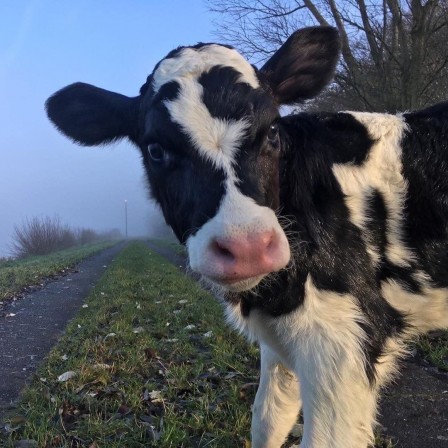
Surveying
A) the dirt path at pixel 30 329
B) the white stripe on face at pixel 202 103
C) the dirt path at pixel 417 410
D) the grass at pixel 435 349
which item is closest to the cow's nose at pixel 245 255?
the white stripe on face at pixel 202 103

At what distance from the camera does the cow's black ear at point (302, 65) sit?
326 centimetres

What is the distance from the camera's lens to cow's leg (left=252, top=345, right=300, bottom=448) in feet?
10.4

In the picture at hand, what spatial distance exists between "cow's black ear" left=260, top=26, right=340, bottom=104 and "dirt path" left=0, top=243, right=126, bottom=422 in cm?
314

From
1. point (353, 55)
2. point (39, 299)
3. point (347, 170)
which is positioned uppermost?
point (353, 55)

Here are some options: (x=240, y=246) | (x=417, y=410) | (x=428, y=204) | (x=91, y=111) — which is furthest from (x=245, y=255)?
(x=417, y=410)

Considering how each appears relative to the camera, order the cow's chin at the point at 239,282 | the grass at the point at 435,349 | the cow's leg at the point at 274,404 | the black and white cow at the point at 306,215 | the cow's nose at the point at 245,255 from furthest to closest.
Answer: the grass at the point at 435,349 < the cow's leg at the point at 274,404 < the black and white cow at the point at 306,215 < the cow's chin at the point at 239,282 < the cow's nose at the point at 245,255

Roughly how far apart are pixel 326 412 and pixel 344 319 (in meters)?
0.45

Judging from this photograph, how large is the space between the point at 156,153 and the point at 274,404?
1703mm

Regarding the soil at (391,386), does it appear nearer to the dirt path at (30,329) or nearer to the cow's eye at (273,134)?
the dirt path at (30,329)

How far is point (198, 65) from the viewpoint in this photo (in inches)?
116

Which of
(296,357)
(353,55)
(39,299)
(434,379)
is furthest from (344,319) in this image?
(353,55)

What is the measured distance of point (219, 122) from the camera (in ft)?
8.41

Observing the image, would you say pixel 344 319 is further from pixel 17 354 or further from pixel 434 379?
pixel 17 354

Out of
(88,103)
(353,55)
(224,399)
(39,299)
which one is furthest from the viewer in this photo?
(353,55)
